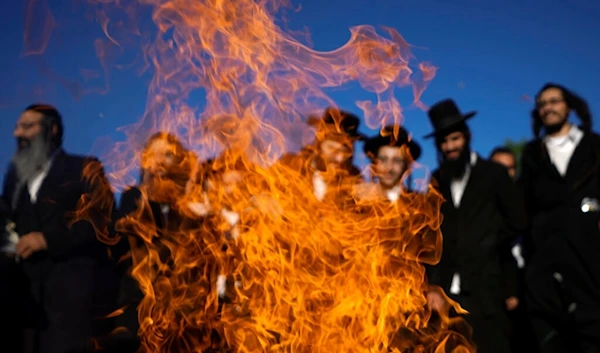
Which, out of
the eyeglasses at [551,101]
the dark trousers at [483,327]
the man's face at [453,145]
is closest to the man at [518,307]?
the dark trousers at [483,327]

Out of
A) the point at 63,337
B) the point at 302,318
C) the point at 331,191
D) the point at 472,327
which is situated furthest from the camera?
the point at 472,327

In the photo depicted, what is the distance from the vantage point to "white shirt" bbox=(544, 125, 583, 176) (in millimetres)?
5031

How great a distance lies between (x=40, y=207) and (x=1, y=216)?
26 centimetres

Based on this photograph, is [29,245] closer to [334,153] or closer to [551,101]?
[334,153]

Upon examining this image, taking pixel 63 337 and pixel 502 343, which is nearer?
pixel 63 337

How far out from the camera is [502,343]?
4695mm

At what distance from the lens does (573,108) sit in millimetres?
5156

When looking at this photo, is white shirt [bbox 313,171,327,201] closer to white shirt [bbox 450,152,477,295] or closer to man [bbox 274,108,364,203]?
man [bbox 274,108,364,203]

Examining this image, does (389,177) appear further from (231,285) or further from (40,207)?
(40,207)

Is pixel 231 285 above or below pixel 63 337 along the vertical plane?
above

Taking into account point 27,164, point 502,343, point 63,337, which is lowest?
point 63,337

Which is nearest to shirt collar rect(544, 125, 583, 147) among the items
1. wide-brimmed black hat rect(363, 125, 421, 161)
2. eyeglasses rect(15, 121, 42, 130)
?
wide-brimmed black hat rect(363, 125, 421, 161)

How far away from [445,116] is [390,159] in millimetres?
804

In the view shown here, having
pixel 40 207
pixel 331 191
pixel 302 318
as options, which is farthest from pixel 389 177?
pixel 40 207
